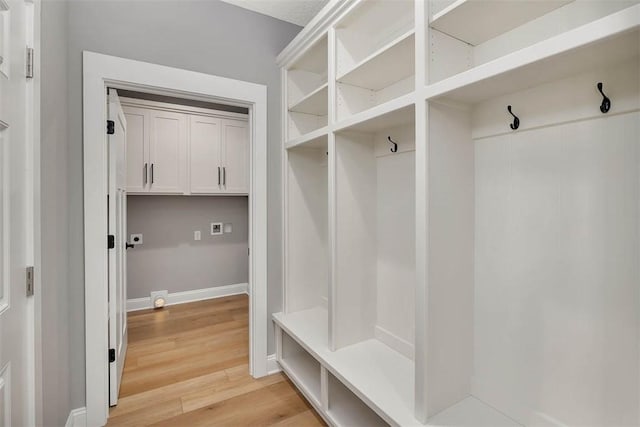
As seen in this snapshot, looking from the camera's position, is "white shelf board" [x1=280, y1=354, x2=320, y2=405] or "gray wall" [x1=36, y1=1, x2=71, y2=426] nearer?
"gray wall" [x1=36, y1=1, x2=71, y2=426]

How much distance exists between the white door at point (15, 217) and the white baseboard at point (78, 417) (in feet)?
2.56

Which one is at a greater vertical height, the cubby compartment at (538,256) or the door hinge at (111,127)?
the door hinge at (111,127)

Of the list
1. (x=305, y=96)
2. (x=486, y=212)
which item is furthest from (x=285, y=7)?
(x=486, y=212)

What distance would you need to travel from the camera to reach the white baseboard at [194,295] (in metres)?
3.63

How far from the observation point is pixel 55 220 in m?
1.46

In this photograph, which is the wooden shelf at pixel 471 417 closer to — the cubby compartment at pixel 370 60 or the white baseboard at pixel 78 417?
the cubby compartment at pixel 370 60

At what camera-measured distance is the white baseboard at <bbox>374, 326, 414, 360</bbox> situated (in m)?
1.70

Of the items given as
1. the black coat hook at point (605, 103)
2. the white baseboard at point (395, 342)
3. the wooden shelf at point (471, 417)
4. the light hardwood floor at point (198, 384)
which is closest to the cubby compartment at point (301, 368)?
the light hardwood floor at point (198, 384)

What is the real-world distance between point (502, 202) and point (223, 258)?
355 cm

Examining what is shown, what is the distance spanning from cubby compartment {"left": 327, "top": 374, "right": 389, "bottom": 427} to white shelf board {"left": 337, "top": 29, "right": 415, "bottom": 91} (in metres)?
1.67

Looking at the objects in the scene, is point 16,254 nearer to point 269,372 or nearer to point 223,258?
point 269,372

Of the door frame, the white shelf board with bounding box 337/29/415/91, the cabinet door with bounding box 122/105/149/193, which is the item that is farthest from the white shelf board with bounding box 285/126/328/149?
the cabinet door with bounding box 122/105/149/193

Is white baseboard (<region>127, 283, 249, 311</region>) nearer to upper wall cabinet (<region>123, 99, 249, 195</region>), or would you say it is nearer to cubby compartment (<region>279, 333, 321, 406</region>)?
upper wall cabinet (<region>123, 99, 249, 195</region>)

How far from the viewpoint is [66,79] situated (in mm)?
1662
